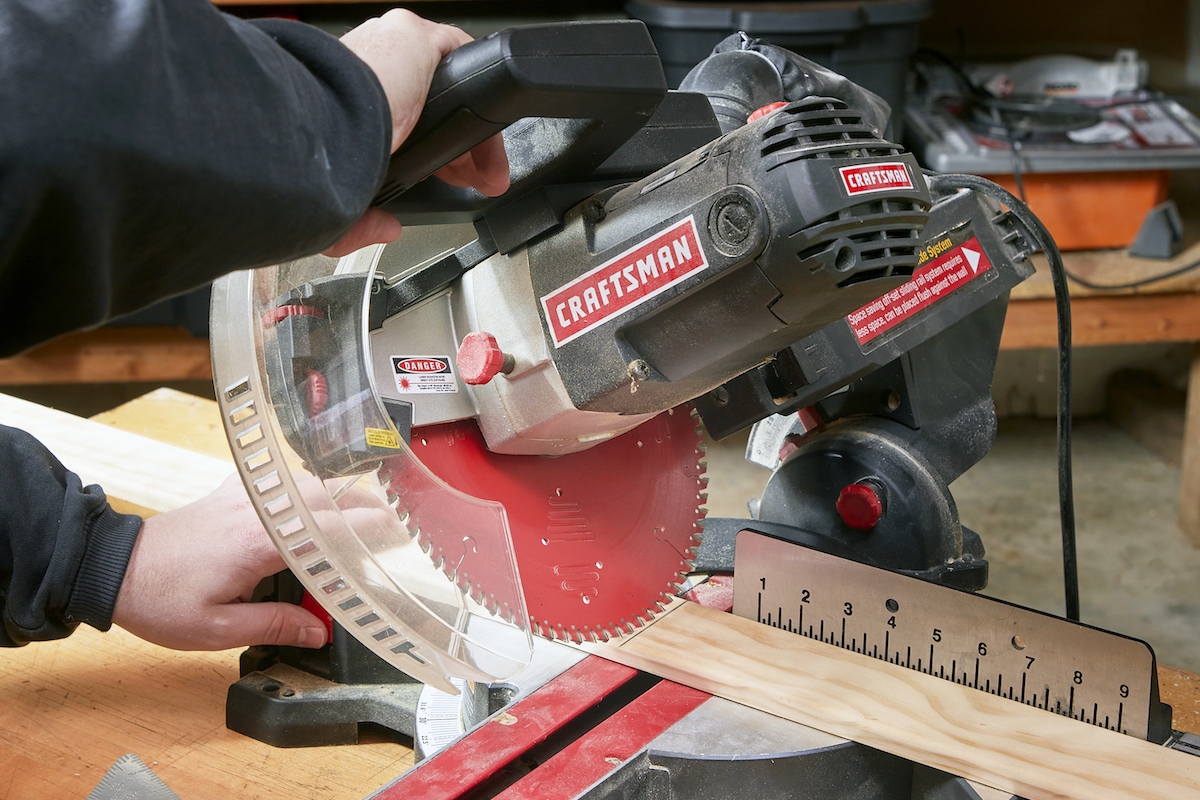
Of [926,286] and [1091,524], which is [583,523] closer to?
[926,286]

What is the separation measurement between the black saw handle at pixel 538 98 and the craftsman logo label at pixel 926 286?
31 centimetres

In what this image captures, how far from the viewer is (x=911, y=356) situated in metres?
0.97

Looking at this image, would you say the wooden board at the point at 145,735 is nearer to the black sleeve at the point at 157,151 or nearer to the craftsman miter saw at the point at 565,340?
the craftsman miter saw at the point at 565,340

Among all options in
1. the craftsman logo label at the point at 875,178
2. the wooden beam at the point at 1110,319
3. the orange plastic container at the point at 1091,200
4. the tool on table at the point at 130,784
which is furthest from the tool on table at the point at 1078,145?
the tool on table at the point at 130,784

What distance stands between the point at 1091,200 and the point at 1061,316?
60.1 inches

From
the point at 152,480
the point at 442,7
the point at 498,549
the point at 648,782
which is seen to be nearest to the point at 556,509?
the point at 498,549

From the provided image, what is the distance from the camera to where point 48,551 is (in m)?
0.89

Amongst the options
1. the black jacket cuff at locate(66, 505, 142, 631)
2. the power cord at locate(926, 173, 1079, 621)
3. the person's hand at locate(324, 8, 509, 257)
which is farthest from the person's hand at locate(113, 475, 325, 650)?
the power cord at locate(926, 173, 1079, 621)

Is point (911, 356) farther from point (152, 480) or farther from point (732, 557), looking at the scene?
point (152, 480)

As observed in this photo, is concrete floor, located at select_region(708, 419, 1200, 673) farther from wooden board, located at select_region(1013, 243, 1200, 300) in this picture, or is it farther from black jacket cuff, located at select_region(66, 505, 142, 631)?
black jacket cuff, located at select_region(66, 505, 142, 631)

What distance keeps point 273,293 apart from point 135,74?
0.93ft

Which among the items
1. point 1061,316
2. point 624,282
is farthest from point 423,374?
point 1061,316

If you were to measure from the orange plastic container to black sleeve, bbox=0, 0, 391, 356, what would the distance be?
2.13 metres

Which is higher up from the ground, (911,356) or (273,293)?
(273,293)
